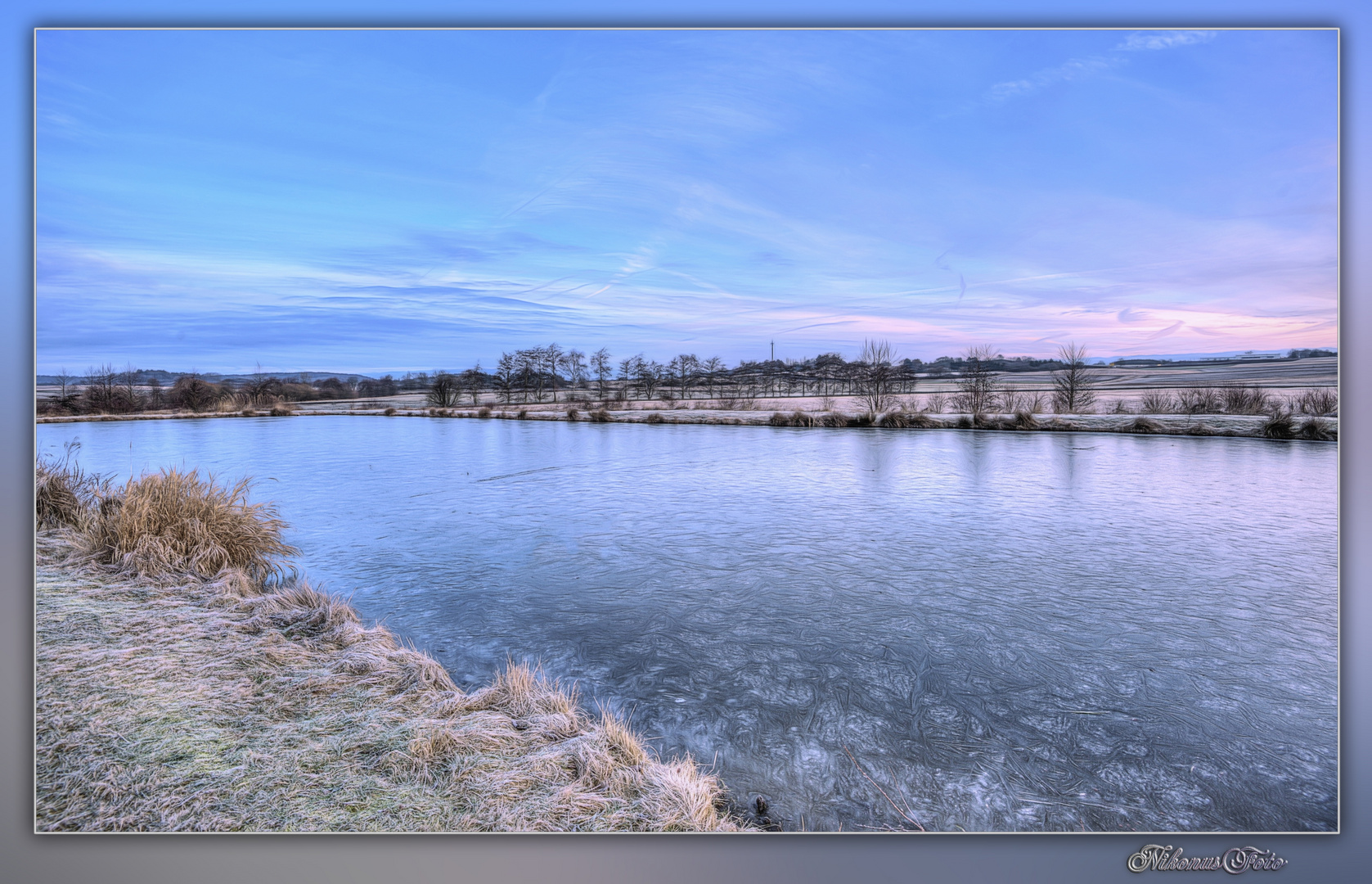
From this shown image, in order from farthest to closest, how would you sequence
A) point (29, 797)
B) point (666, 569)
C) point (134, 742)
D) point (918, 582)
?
point (666, 569) < point (918, 582) < point (29, 797) < point (134, 742)

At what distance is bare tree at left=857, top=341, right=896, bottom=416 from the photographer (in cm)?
1595

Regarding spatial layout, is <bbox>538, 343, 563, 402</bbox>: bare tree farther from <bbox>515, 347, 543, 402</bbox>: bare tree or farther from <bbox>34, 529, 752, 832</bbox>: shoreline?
<bbox>34, 529, 752, 832</bbox>: shoreline

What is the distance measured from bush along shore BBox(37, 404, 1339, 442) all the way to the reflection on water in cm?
37

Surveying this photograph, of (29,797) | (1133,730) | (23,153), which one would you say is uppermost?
(23,153)

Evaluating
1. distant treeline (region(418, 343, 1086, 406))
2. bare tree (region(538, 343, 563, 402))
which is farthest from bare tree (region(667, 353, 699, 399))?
bare tree (region(538, 343, 563, 402))

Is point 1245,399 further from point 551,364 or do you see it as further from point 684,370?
point 684,370

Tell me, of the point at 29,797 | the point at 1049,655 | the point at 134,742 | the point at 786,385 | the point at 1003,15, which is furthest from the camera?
the point at 786,385

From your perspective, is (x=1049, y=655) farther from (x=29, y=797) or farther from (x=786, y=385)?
(x=786, y=385)

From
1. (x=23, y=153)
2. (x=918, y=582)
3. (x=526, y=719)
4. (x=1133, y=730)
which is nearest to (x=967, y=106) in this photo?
(x=918, y=582)

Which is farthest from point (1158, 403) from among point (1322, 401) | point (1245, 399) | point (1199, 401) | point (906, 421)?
point (1322, 401)

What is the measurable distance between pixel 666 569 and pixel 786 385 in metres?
14.4

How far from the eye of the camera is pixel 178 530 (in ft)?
14.6

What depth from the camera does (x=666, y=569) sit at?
15.5ft

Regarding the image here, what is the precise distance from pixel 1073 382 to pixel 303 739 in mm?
13559
